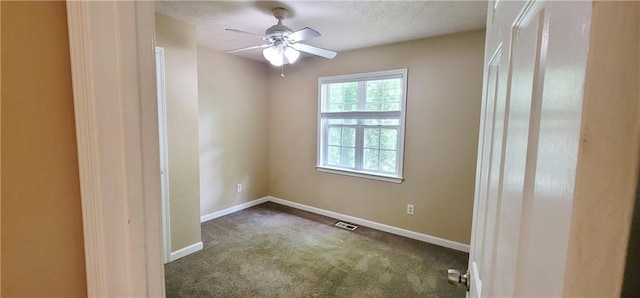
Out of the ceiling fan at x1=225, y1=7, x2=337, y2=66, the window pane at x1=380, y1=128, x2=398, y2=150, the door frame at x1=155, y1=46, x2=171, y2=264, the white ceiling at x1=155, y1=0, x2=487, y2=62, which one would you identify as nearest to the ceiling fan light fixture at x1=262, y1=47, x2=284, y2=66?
the ceiling fan at x1=225, y1=7, x2=337, y2=66

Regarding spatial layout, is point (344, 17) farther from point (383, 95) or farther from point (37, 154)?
point (37, 154)

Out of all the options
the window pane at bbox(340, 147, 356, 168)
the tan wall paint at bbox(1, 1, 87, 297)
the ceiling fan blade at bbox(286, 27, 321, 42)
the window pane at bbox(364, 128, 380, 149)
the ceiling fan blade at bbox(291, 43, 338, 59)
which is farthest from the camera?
the window pane at bbox(340, 147, 356, 168)

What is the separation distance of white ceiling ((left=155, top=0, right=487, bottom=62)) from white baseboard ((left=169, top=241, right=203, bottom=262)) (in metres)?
2.19

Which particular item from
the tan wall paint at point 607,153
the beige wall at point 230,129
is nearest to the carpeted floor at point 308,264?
the beige wall at point 230,129

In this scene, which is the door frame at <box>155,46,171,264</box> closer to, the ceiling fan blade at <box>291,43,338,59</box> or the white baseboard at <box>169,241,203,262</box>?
the white baseboard at <box>169,241,203,262</box>

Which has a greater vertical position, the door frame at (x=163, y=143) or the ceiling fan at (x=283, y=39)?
the ceiling fan at (x=283, y=39)

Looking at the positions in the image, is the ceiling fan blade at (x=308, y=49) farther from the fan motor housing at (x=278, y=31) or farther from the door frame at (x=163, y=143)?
the door frame at (x=163, y=143)

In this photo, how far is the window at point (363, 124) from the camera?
328 cm

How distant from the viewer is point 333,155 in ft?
12.8

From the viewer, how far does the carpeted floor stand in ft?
7.25

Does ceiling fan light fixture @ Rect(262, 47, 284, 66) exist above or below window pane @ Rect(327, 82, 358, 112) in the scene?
above

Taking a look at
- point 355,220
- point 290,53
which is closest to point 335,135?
point 355,220

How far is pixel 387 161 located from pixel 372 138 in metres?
0.35

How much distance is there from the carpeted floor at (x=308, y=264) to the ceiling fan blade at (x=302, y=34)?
2.03 metres
